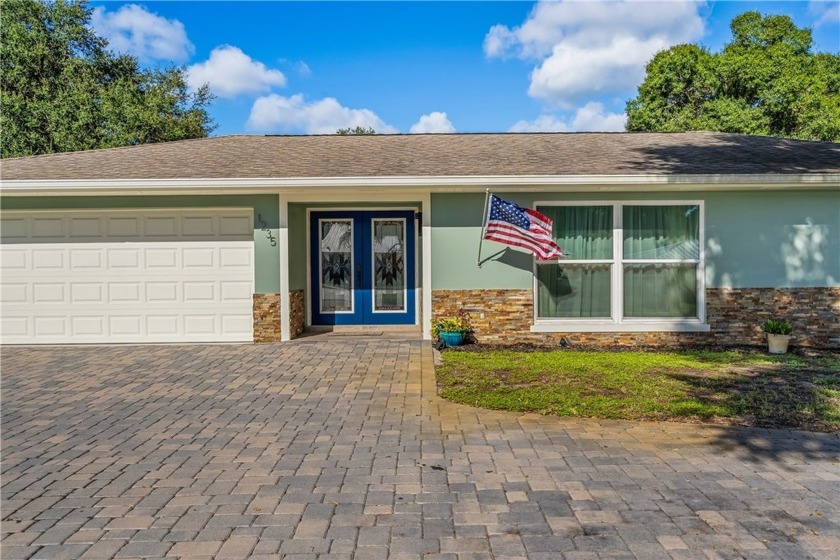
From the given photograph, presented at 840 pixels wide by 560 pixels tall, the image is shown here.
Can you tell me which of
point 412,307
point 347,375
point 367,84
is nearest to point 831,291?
point 412,307

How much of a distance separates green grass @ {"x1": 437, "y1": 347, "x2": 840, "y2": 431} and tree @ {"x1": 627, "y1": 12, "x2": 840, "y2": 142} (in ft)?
58.3

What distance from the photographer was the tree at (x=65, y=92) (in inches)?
903

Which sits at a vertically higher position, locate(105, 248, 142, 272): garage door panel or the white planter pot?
locate(105, 248, 142, 272): garage door panel

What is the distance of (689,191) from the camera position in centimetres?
997

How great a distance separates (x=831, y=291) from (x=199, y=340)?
444 inches

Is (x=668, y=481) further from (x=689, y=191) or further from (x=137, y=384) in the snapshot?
(x=689, y=191)

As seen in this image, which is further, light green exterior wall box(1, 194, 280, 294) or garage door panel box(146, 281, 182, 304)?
garage door panel box(146, 281, 182, 304)

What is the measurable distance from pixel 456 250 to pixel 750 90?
2093 centimetres

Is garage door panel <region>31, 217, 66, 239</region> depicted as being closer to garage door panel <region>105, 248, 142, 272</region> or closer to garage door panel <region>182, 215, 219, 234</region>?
garage door panel <region>105, 248, 142, 272</region>

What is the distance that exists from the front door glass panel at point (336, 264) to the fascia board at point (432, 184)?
1.62 meters

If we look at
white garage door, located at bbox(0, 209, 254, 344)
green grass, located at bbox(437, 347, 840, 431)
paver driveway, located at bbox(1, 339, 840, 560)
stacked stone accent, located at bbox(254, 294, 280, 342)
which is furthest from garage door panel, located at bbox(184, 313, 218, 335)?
green grass, located at bbox(437, 347, 840, 431)

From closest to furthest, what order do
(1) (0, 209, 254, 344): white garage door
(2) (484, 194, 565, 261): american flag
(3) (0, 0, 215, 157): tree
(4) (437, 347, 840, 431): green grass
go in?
(4) (437, 347, 840, 431): green grass
(2) (484, 194, 565, 261): american flag
(1) (0, 209, 254, 344): white garage door
(3) (0, 0, 215, 157): tree

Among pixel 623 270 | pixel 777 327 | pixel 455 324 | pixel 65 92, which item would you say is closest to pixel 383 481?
pixel 455 324

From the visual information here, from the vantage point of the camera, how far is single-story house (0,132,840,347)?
9914 mm
